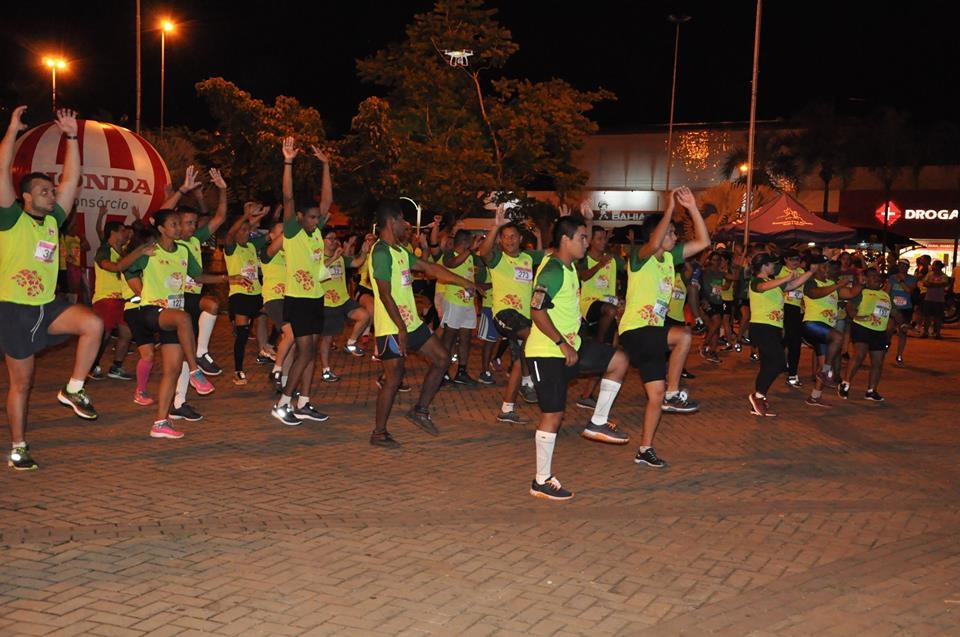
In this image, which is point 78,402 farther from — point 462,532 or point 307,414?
point 462,532

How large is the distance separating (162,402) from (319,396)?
287 cm

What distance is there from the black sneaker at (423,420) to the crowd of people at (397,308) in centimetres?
2

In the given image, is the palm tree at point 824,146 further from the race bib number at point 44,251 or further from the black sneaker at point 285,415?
the race bib number at point 44,251

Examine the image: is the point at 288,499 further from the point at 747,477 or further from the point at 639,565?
the point at 747,477

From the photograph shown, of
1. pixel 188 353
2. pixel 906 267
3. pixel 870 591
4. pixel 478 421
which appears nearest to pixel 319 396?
pixel 478 421

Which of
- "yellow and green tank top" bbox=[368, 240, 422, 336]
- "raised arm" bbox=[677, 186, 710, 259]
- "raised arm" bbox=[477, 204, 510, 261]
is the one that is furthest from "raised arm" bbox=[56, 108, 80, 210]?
"raised arm" bbox=[677, 186, 710, 259]

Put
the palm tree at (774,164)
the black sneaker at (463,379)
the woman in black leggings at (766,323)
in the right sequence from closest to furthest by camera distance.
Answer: the woman in black leggings at (766,323) < the black sneaker at (463,379) < the palm tree at (774,164)

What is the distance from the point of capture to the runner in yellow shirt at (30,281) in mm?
7023

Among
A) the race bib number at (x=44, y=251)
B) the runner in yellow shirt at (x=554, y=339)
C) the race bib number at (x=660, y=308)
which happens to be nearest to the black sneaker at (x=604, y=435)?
the race bib number at (x=660, y=308)

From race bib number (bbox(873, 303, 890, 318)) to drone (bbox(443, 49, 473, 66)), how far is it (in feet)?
67.4

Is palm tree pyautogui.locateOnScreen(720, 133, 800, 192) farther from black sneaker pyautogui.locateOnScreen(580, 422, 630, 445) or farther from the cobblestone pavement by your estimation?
Answer: black sneaker pyautogui.locateOnScreen(580, 422, 630, 445)

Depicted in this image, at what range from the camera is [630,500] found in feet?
23.5

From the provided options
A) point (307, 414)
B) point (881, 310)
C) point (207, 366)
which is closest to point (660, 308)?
point (307, 414)

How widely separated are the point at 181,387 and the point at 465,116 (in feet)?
75.8
